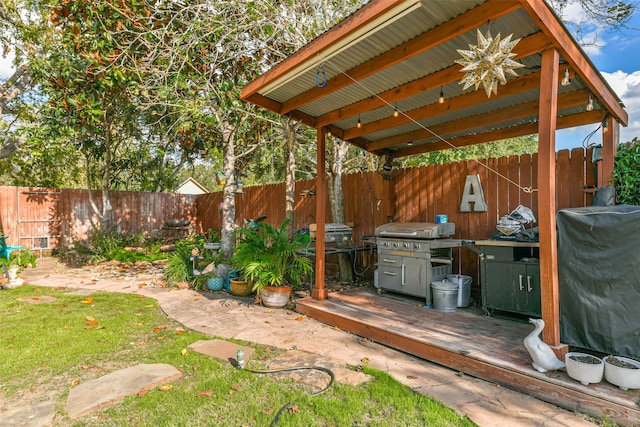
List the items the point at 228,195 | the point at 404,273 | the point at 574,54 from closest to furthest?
the point at 574,54
the point at 404,273
the point at 228,195

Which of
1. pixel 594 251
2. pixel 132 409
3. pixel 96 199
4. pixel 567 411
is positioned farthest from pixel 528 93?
pixel 96 199

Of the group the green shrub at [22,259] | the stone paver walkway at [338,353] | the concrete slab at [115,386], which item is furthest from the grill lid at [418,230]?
the green shrub at [22,259]

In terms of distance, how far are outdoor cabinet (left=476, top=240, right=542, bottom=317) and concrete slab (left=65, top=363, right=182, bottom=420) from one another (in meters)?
3.25

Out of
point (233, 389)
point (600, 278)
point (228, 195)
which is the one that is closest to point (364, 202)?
point (228, 195)

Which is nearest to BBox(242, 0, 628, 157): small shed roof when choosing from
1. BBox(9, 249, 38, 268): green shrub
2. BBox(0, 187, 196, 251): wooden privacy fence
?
BBox(9, 249, 38, 268): green shrub

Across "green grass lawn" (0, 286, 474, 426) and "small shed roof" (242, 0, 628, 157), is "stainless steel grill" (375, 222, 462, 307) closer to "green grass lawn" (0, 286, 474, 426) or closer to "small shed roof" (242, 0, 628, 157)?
"small shed roof" (242, 0, 628, 157)

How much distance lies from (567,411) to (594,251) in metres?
1.19

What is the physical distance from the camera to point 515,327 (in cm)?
347

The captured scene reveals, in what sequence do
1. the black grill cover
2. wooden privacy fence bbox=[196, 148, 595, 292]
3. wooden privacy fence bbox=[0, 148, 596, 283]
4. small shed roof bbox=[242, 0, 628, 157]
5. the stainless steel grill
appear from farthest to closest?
wooden privacy fence bbox=[0, 148, 596, 283] → the stainless steel grill → wooden privacy fence bbox=[196, 148, 595, 292] → small shed roof bbox=[242, 0, 628, 157] → the black grill cover

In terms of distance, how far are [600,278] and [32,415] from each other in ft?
13.2

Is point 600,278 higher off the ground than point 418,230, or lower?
lower

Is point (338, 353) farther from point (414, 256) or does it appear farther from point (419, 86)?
point (419, 86)

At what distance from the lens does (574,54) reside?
2816 millimetres

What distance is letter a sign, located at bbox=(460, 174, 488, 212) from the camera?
16.0 feet
